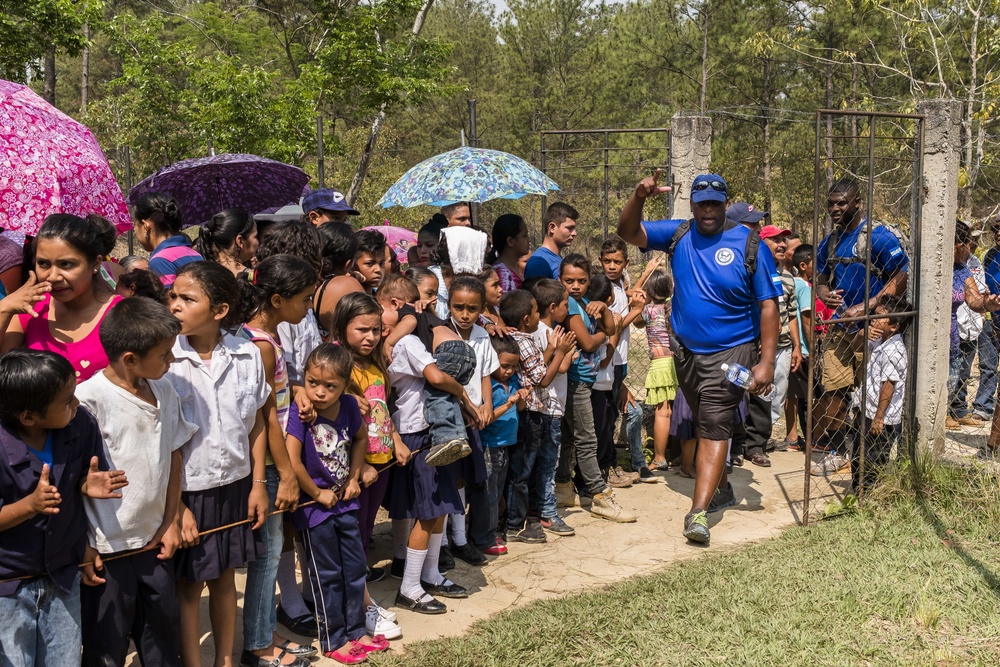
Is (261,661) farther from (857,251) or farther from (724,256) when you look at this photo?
(857,251)

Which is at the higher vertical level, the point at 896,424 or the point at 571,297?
the point at 571,297

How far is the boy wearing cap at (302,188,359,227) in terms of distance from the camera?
5816 mm

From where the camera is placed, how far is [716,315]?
5562mm

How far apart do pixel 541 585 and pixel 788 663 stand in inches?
52.9

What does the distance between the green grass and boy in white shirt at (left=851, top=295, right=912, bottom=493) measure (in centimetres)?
68

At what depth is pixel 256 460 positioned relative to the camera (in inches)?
141

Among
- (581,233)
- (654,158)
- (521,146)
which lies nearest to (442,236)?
(581,233)

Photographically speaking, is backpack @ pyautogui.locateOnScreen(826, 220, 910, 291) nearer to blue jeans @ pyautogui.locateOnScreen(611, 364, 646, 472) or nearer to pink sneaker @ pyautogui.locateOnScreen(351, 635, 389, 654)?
blue jeans @ pyautogui.locateOnScreen(611, 364, 646, 472)

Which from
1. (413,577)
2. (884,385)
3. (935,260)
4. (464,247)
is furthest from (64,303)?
(935,260)

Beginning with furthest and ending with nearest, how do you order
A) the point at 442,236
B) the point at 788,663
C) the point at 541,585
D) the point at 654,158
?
the point at 654,158 → the point at 442,236 → the point at 541,585 → the point at 788,663

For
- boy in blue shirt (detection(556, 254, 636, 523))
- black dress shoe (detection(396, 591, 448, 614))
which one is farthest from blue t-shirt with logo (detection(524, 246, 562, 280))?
black dress shoe (detection(396, 591, 448, 614))

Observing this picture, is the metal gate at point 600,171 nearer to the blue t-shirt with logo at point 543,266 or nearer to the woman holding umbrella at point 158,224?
the blue t-shirt with logo at point 543,266

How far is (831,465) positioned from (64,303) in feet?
17.9

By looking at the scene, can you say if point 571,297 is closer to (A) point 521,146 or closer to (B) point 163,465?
(B) point 163,465
